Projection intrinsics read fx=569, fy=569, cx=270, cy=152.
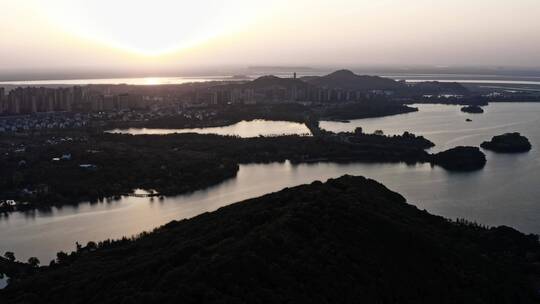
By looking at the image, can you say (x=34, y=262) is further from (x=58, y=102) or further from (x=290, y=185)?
(x=58, y=102)

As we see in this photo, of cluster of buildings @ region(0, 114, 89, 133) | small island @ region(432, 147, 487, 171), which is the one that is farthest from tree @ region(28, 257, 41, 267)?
cluster of buildings @ region(0, 114, 89, 133)

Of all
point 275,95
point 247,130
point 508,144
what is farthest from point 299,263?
point 275,95

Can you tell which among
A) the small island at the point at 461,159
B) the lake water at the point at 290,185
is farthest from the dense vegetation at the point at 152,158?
the lake water at the point at 290,185

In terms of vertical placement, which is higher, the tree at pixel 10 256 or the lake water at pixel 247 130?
the lake water at pixel 247 130

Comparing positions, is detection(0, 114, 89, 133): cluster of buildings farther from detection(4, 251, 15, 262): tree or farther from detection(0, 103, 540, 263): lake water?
detection(4, 251, 15, 262): tree

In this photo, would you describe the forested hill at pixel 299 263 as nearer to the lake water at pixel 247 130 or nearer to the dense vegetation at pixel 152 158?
the dense vegetation at pixel 152 158
